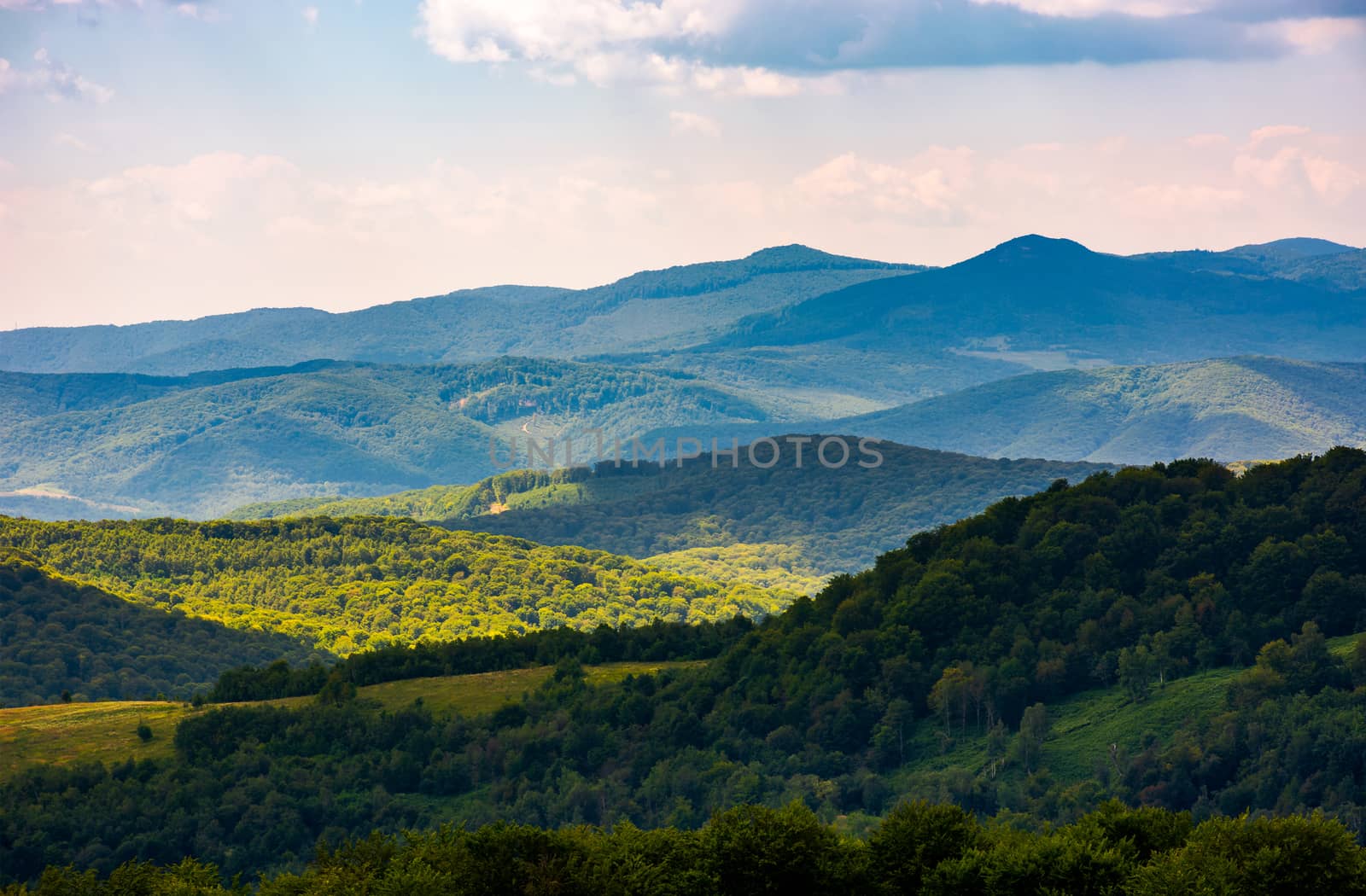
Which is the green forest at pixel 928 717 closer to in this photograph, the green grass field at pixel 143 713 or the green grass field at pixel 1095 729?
the green grass field at pixel 1095 729

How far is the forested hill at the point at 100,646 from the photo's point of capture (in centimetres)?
14950

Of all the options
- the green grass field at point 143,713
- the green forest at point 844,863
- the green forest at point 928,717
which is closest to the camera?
the green forest at point 844,863

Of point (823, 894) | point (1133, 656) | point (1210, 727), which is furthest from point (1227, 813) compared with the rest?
point (823, 894)

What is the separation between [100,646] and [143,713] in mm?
54368

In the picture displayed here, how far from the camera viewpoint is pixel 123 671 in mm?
152875

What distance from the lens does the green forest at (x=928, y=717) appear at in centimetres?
8375

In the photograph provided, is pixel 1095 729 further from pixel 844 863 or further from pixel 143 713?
pixel 143 713

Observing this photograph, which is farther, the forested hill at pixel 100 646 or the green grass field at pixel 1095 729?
the forested hill at pixel 100 646

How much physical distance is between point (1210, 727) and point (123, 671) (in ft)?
348

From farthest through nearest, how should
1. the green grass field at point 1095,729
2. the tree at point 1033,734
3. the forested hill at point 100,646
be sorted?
the forested hill at point 100,646
the tree at point 1033,734
the green grass field at point 1095,729

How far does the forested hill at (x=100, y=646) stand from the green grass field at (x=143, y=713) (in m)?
33.5

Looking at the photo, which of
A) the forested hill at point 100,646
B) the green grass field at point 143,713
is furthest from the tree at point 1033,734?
the forested hill at point 100,646

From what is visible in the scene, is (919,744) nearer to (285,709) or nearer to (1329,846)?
(285,709)

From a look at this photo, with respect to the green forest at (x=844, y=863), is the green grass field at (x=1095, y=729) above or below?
below
